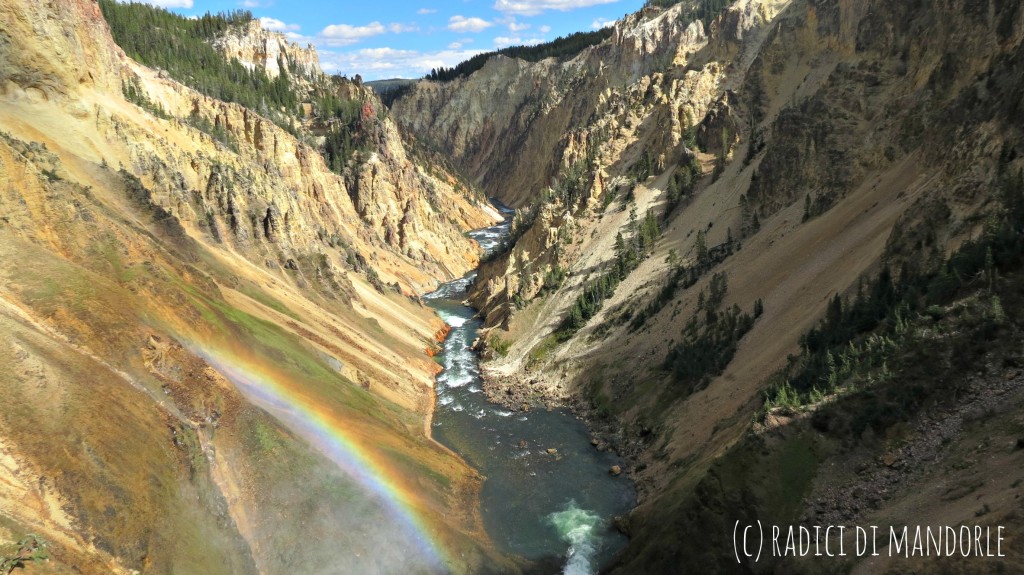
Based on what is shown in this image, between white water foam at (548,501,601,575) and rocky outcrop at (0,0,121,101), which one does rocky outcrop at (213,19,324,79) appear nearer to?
rocky outcrop at (0,0,121,101)

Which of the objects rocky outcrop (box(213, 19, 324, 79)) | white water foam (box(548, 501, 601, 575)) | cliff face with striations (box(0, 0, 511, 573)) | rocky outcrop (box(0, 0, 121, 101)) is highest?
rocky outcrop (box(213, 19, 324, 79))

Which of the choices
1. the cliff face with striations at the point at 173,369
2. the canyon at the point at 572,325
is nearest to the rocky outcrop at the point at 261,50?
the canyon at the point at 572,325

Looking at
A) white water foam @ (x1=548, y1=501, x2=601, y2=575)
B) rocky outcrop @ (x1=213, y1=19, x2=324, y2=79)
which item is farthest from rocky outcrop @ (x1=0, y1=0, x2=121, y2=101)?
rocky outcrop @ (x1=213, y1=19, x2=324, y2=79)

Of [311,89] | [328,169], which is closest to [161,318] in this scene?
[328,169]

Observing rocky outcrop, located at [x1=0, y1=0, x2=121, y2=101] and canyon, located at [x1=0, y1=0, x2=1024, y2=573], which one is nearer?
canyon, located at [x1=0, y1=0, x2=1024, y2=573]

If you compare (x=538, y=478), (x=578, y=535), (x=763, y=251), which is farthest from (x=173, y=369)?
(x=763, y=251)

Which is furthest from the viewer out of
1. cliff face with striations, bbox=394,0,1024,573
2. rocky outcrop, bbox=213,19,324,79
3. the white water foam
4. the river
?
rocky outcrop, bbox=213,19,324,79

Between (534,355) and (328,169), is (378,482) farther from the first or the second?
(328,169)

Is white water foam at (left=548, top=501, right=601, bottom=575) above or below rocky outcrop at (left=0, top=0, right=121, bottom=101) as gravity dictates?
below

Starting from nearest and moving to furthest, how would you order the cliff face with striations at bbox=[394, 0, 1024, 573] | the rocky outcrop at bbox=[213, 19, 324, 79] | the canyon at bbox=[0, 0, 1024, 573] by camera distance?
the canyon at bbox=[0, 0, 1024, 573] → the cliff face with striations at bbox=[394, 0, 1024, 573] → the rocky outcrop at bbox=[213, 19, 324, 79]
